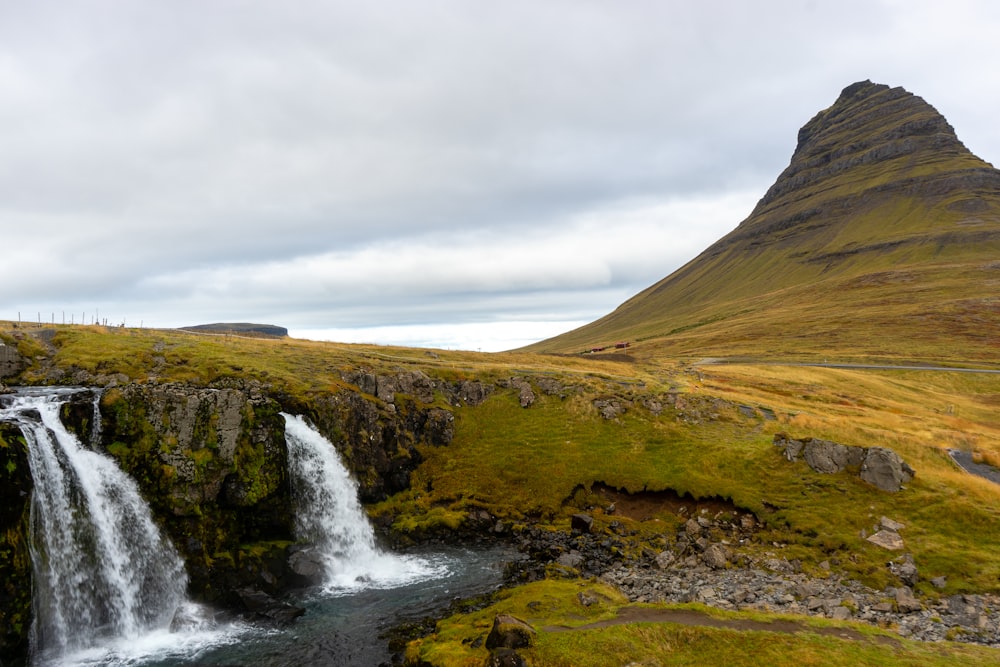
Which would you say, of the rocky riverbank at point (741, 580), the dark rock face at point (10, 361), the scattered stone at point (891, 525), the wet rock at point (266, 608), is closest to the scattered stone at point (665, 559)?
the rocky riverbank at point (741, 580)

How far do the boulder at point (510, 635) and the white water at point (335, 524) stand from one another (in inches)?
472

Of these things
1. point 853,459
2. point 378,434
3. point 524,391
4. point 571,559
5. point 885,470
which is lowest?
point 571,559

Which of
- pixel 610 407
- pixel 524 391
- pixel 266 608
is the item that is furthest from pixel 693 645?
pixel 524 391

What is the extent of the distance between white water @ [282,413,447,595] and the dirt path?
1332cm

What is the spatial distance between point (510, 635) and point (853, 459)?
1238 inches

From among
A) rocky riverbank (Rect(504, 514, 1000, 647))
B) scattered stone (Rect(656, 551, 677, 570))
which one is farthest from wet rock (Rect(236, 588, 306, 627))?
scattered stone (Rect(656, 551, 677, 570))

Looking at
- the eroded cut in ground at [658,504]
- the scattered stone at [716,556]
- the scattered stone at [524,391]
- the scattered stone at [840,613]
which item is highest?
the scattered stone at [524,391]

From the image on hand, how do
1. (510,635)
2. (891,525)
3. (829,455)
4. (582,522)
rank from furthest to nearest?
(829,455) < (582,522) < (891,525) < (510,635)

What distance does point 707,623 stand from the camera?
2261 cm

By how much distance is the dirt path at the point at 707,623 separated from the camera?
70.0 feet

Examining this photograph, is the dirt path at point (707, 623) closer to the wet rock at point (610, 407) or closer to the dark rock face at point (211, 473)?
the dark rock face at point (211, 473)

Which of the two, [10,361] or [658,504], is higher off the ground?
[10,361]

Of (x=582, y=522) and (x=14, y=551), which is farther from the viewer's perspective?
(x=582, y=522)

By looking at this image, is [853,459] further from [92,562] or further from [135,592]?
[92,562]
